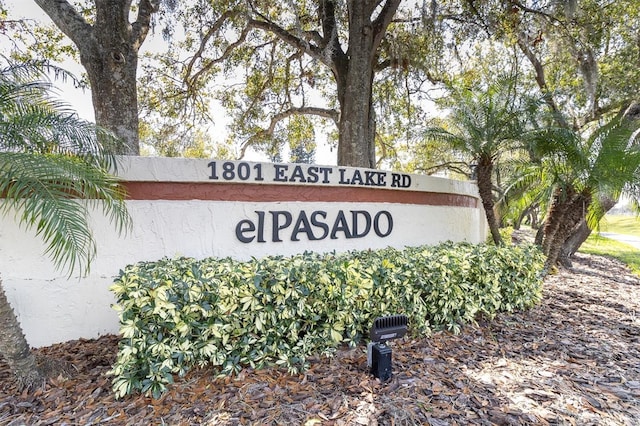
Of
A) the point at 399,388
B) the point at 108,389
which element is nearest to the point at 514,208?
the point at 399,388

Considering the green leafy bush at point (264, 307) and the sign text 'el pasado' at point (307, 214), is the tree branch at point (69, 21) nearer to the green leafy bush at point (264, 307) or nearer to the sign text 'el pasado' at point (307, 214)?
the sign text 'el pasado' at point (307, 214)

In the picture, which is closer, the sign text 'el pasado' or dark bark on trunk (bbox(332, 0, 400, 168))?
the sign text 'el pasado'

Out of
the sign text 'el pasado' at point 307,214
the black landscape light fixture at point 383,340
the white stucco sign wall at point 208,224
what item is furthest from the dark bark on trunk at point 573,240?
the black landscape light fixture at point 383,340

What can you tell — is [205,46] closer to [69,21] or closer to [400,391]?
[69,21]

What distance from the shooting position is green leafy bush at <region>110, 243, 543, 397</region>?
2822 millimetres

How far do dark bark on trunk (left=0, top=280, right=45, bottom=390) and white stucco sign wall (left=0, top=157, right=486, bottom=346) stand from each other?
2.57ft

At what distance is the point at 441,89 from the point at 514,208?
4806 millimetres

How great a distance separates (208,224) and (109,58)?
364 cm

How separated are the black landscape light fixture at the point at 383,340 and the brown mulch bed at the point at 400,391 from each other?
112 millimetres

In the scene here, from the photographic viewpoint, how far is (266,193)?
14.8 feet

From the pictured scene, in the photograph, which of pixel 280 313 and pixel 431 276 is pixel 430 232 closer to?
pixel 431 276

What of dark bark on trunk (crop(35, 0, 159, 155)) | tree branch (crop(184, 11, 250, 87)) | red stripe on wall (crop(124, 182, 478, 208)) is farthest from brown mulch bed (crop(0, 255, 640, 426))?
tree branch (crop(184, 11, 250, 87))

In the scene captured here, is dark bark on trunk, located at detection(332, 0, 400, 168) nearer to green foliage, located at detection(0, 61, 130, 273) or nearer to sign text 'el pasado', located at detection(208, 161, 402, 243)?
sign text 'el pasado', located at detection(208, 161, 402, 243)

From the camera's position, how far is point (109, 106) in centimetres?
580
